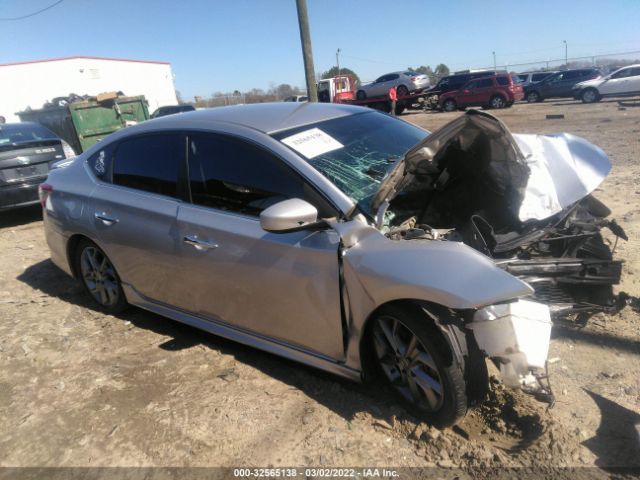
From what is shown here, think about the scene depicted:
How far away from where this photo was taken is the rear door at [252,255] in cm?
247

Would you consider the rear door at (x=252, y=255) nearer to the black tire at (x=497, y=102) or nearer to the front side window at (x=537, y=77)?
the black tire at (x=497, y=102)

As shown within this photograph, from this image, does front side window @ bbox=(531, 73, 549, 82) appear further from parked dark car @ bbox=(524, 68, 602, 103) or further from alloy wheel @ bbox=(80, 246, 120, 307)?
alloy wheel @ bbox=(80, 246, 120, 307)

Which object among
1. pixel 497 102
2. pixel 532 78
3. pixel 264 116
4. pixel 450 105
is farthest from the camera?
pixel 532 78

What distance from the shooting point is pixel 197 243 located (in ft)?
9.54

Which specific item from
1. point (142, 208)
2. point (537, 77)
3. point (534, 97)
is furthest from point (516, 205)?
point (537, 77)

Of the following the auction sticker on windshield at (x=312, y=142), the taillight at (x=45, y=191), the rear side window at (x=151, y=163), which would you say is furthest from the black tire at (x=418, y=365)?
the taillight at (x=45, y=191)

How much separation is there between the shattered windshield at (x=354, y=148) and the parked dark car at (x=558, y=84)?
24190 millimetres

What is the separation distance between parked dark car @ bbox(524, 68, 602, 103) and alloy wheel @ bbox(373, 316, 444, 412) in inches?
1001

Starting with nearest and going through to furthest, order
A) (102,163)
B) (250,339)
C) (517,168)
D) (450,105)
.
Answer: (517,168)
(250,339)
(102,163)
(450,105)

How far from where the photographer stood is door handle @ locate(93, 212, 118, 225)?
137 inches

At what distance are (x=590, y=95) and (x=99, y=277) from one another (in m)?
24.5

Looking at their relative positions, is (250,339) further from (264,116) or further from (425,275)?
(264,116)

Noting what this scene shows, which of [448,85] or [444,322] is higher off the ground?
[448,85]

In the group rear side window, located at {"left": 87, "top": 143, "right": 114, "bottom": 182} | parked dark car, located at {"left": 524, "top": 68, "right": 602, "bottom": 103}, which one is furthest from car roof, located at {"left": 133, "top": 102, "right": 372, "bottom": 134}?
parked dark car, located at {"left": 524, "top": 68, "right": 602, "bottom": 103}
